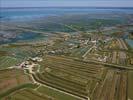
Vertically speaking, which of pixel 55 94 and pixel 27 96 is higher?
pixel 27 96

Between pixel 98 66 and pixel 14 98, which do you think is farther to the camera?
pixel 98 66

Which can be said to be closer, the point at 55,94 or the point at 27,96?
the point at 27,96

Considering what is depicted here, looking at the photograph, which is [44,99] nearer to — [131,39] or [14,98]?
[14,98]

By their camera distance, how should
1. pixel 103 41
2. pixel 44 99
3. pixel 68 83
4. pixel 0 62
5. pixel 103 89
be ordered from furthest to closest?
pixel 103 41
pixel 0 62
pixel 68 83
pixel 103 89
pixel 44 99

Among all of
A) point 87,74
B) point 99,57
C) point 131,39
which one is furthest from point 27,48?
point 131,39

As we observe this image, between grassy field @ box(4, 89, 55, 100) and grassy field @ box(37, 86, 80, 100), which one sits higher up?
grassy field @ box(4, 89, 55, 100)

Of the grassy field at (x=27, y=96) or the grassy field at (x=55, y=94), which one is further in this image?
the grassy field at (x=55, y=94)

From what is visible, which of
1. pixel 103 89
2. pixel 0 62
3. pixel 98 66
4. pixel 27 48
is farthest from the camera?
pixel 27 48

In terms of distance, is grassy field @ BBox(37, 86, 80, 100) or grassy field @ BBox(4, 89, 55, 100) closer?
grassy field @ BBox(4, 89, 55, 100)

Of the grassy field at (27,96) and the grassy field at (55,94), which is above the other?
the grassy field at (27,96)

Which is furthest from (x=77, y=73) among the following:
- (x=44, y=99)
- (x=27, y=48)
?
(x=27, y=48)
